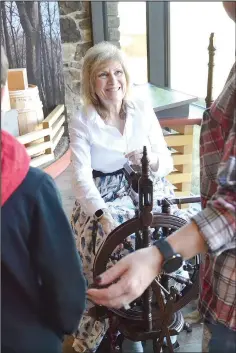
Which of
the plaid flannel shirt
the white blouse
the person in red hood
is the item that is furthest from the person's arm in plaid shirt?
the white blouse

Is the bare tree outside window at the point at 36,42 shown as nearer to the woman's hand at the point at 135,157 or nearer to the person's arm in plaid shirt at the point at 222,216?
the woman's hand at the point at 135,157

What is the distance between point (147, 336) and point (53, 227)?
2.72 ft

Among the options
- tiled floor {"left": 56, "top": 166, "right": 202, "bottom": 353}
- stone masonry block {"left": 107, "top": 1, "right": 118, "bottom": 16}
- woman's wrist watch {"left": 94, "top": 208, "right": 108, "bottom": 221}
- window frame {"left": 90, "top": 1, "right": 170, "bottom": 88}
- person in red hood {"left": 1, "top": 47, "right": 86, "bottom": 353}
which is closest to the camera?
person in red hood {"left": 1, "top": 47, "right": 86, "bottom": 353}

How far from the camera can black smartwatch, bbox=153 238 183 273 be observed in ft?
2.59

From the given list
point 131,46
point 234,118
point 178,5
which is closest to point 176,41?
point 178,5

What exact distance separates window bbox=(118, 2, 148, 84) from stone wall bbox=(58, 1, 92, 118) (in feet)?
1.15

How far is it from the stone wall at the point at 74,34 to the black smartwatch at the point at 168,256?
3967mm

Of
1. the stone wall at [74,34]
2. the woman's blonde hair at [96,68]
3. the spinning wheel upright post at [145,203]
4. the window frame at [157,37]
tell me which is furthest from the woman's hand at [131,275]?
the stone wall at [74,34]

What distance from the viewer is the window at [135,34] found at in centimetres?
419

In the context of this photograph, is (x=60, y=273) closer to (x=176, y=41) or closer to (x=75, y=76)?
(x=176, y=41)

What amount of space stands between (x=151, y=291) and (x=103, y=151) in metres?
0.70

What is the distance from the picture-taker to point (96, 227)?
1.74m

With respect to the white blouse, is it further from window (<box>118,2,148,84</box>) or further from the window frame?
window (<box>118,2,148,84</box>)

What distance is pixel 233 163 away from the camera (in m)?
0.76
